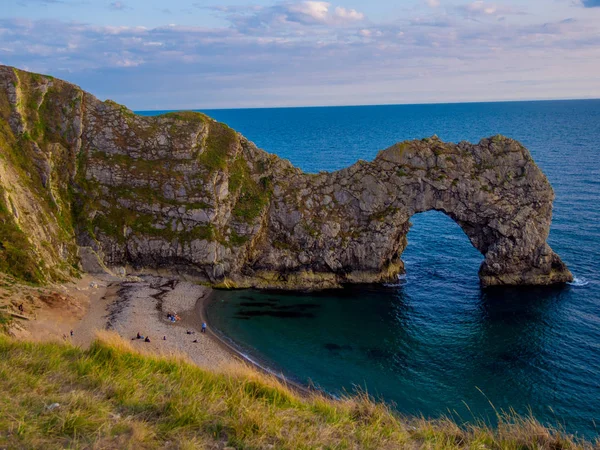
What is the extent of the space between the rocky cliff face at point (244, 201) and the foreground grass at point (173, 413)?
155 ft

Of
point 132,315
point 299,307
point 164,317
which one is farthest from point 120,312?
point 299,307

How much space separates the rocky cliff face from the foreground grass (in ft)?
155

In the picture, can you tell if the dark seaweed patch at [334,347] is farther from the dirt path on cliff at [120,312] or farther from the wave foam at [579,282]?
the wave foam at [579,282]

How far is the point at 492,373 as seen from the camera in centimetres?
4066

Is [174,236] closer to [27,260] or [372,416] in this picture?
[27,260]

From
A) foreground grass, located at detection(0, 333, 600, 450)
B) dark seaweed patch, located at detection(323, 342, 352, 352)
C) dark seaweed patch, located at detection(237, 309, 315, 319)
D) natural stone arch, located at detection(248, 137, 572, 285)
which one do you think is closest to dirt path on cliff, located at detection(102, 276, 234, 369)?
dark seaweed patch, located at detection(237, 309, 315, 319)

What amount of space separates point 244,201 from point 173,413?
178 ft

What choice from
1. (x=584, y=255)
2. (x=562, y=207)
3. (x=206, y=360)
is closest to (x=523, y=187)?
(x=584, y=255)

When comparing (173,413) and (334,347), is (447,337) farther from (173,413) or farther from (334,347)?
(173,413)

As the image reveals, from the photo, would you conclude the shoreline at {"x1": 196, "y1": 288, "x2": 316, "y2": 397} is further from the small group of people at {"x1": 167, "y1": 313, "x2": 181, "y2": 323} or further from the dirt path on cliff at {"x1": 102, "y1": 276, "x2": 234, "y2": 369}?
the small group of people at {"x1": 167, "y1": 313, "x2": 181, "y2": 323}

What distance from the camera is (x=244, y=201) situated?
6344 centimetres

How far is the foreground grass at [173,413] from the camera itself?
9148mm

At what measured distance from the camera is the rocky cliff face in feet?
194

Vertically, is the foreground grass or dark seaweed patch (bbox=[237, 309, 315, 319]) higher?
the foreground grass
